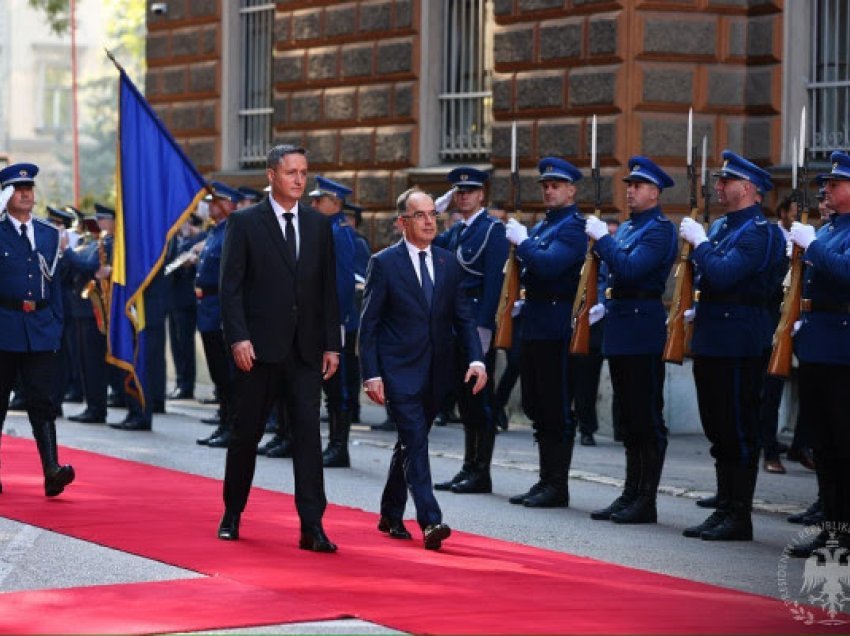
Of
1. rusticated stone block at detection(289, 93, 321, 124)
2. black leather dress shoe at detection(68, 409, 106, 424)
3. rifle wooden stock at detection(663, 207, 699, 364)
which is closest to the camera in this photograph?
rifle wooden stock at detection(663, 207, 699, 364)

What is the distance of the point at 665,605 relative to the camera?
9156 millimetres

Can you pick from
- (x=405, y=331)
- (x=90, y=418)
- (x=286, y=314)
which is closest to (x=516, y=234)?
(x=405, y=331)

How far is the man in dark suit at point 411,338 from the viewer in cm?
1105

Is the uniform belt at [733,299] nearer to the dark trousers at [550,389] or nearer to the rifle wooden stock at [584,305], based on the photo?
the rifle wooden stock at [584,305]

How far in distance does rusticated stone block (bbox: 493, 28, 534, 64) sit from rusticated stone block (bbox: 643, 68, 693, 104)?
135 cm

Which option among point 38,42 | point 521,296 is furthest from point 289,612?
point 38,42

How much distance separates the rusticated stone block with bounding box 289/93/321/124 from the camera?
71.9 ft

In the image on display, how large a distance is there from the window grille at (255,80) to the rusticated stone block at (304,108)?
1.03 meters

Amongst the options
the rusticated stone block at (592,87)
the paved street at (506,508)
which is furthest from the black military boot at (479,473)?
the rusticated stone block at (592,87)

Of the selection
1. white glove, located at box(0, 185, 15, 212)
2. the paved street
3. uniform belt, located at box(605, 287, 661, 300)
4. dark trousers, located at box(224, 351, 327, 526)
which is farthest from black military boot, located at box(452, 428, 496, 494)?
white glove, located at box(0, 185, 15, 212)

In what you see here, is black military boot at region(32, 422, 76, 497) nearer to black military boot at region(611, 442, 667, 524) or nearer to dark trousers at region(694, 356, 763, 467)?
black military boot at region(611, 442, 667, 524)

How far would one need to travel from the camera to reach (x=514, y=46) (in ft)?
61.3

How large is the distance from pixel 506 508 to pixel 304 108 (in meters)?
10.0

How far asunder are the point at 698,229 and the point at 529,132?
711cm
